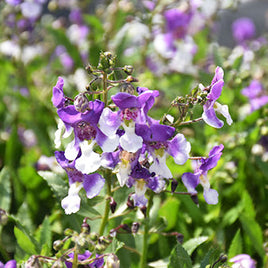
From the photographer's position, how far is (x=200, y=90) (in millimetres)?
1005

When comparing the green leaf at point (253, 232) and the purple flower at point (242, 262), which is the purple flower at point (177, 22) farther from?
the purple flower at point (242, 262)

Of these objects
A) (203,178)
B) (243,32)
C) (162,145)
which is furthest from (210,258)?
(243,32)

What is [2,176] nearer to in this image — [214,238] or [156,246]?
[156,246]

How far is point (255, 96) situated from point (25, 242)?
1.15 m

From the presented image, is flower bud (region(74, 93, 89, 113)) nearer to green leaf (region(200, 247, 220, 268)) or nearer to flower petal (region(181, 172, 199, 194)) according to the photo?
flower petal (region(181, 172, 199, 194))

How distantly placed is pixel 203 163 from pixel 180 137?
10cm

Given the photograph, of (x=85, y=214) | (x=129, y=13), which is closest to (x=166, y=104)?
(x=129, y=13)

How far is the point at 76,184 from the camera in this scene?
999mm

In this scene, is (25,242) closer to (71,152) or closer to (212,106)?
(71,152)

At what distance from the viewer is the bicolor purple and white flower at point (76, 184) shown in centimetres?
95

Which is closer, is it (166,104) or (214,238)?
(214,238)

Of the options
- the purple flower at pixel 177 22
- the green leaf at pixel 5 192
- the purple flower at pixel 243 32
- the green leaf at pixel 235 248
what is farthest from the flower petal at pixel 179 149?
the purple flower at pixel 243 32

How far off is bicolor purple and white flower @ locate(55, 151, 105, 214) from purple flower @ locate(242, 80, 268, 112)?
1110 mm

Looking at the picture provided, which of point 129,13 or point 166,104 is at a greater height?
point 129,13
